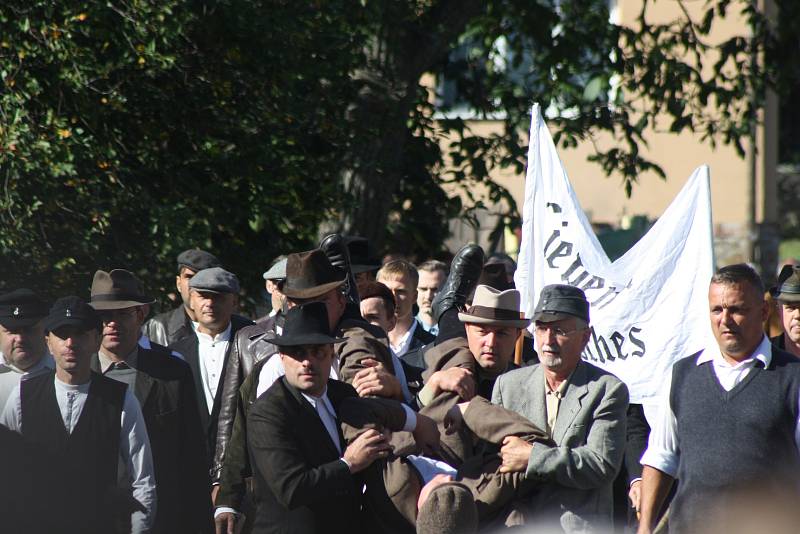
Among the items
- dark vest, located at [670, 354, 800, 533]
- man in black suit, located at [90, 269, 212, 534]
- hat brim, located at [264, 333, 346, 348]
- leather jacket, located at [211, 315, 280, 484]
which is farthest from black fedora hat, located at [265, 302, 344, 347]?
dark vest, located at [670, 354, 800, 533]

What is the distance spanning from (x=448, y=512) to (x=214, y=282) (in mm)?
2829

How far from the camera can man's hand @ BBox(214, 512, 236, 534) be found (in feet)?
18.2

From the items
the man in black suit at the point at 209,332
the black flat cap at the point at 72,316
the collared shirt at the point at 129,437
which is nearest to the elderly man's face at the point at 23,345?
the black flat cap at the point at 72,316

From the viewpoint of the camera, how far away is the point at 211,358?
7.05 meters

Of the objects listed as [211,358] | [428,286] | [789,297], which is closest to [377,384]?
[211,358]

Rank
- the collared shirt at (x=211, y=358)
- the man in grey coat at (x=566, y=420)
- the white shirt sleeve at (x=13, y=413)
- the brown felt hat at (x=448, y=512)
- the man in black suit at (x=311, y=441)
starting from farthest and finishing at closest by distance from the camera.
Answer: the collared shirt at (x=211, y=358) → the white shirt sleeve at (x=13, y=413) → the man in grey coat at (x=566, y=420) → the man in black suit at (x=311, y=441) → the brown felt hat at (x=448, y=512)

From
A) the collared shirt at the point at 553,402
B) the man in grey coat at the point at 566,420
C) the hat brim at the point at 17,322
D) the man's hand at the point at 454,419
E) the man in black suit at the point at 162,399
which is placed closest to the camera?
the man in grey coat at the point at 566,420

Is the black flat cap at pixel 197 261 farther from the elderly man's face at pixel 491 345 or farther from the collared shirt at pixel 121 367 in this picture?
the elderly man's face at pixel 491 345

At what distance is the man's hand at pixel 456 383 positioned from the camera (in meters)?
5.14

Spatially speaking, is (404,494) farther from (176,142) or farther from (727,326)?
(176,142)

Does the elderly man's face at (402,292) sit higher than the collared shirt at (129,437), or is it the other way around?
the elderly man's face at (402,292)

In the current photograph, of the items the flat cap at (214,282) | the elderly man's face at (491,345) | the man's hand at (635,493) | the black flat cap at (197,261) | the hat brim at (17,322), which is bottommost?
the man's hand at (635,493)

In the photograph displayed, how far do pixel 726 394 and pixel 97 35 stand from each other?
5227mm

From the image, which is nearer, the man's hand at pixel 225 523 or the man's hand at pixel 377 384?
the man's hand at pixel 377 384
